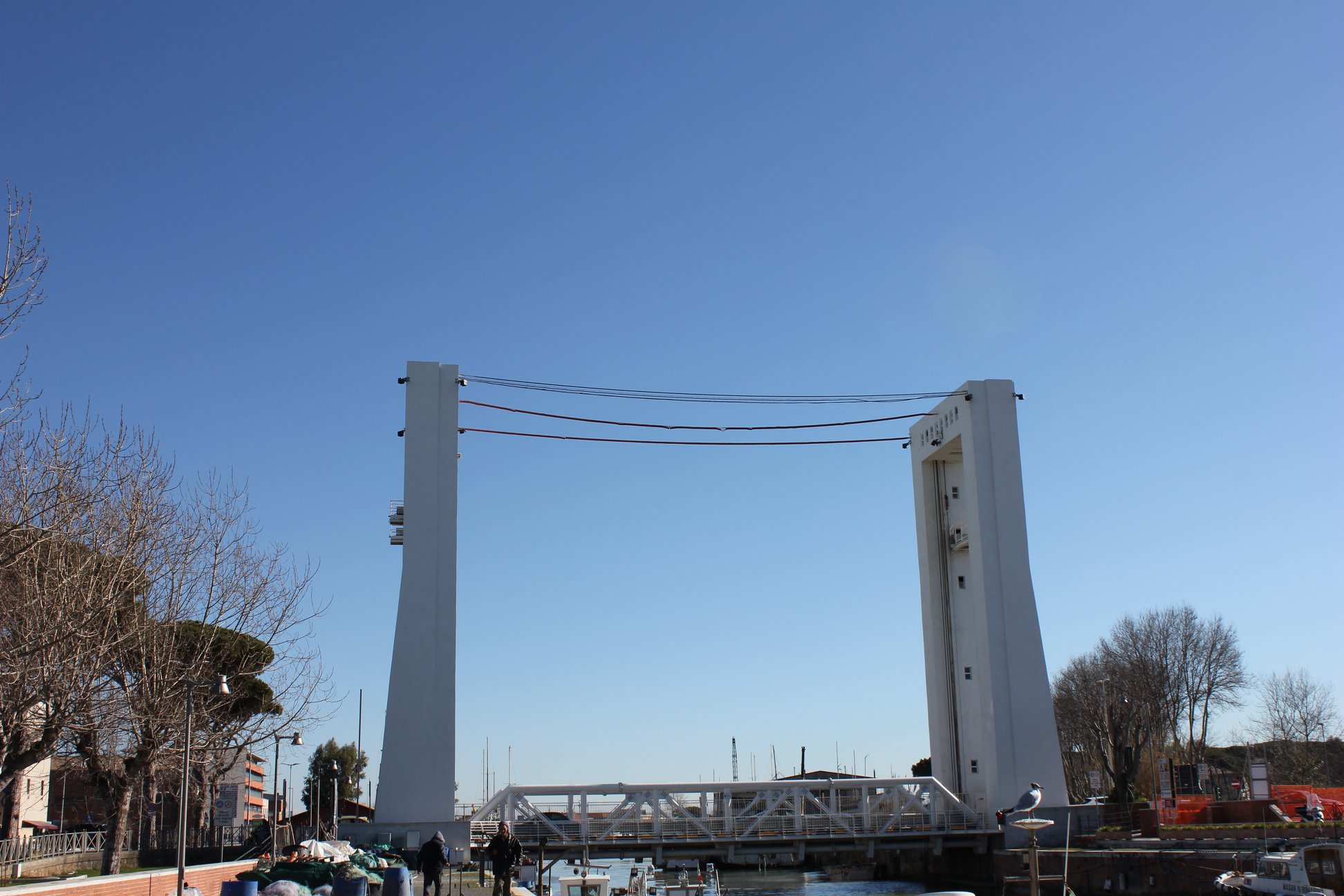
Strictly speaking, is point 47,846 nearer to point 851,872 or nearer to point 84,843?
point 84,843

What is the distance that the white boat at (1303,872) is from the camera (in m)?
25.3

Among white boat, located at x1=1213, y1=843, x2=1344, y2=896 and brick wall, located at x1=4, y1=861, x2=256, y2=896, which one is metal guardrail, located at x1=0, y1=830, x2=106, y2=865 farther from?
white boat, located at x1=1213, y1=843, x2=1344, y2=896

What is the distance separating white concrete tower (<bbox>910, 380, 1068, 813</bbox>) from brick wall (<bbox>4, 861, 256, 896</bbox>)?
948 inches

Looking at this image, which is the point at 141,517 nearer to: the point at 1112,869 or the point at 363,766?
the point at 1112,869

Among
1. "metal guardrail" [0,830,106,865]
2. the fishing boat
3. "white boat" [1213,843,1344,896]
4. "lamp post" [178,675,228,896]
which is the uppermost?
"lamp post" [178,675,228,896]

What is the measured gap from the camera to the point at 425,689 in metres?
34.6

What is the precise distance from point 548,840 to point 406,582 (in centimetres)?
916

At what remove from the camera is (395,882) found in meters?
19.7

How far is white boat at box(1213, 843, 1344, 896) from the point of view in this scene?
83.1ft

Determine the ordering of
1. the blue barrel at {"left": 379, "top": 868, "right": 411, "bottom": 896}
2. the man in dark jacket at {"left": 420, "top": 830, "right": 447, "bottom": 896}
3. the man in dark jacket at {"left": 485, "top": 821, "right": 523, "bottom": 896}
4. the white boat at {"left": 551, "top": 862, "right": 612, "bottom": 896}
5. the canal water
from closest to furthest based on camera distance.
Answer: the blue barrel at {"left": 379, "top": 868, "right": 411, "bottom": 896} < the man in dark jacket at {"left": 485, "top": 821, "right": 523, "bottom": 896} < the man in dark jacket at {"left": 420, "top": 830, "right": 447, "bottom": 896} < the white boat at {"left": 551, "top": 862, "right": 612, "bottom": 896} < the canal water

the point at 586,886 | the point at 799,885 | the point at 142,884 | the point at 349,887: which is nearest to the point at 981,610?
the point at 586,886

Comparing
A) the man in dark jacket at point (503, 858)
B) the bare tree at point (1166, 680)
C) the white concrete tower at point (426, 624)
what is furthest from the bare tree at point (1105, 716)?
the man in dark jacket at point (503, 858)

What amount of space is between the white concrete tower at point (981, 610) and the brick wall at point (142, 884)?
2407cm

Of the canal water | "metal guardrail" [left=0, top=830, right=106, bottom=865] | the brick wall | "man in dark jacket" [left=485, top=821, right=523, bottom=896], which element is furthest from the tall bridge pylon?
"man in dark jacket" [left=485, top=821, right=523, bottom=896]
